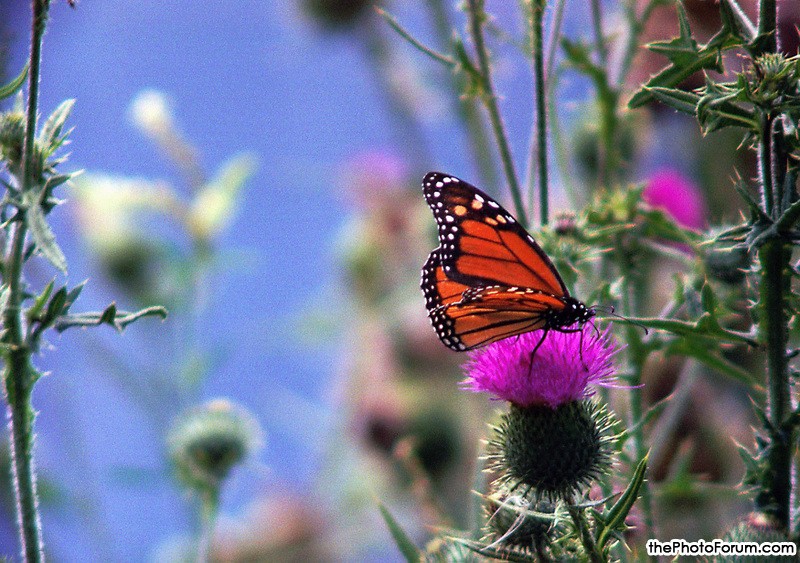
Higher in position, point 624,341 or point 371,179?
point 371,179

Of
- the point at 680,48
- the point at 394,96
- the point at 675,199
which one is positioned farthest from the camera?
the point at 394,96

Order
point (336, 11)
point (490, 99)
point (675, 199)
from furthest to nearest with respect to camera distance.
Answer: point (336, 11) < point (675, 199) < point (490, 99)

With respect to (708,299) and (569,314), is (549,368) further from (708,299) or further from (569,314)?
(708,299)

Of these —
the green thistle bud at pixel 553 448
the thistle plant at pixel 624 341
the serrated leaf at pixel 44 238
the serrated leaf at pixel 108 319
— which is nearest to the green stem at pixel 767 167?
the thistle plant at pixel 624 341

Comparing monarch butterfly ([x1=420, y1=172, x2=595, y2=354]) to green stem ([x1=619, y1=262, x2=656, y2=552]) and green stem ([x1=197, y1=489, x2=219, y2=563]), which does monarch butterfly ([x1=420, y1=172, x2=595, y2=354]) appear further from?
green stem ([x1=197, y1=489, x2=219, y2=563])

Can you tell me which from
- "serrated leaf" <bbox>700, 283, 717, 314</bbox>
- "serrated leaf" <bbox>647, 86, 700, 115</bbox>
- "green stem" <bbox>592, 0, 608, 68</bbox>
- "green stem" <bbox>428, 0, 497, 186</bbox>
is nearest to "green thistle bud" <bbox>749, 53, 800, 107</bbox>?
"serrated leaf" <bbox>647, 86, 700, 115</bbox>

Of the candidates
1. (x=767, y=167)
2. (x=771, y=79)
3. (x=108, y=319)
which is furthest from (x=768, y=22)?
(x=108, y=319)

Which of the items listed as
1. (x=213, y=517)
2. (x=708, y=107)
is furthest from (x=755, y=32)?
(x=213, y=517)

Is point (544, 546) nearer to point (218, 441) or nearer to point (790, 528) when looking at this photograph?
point (790, 528)
